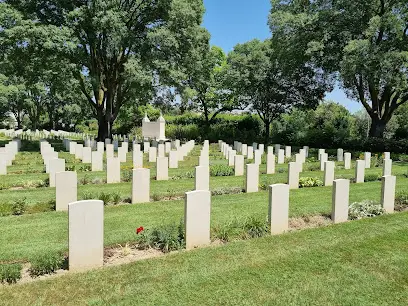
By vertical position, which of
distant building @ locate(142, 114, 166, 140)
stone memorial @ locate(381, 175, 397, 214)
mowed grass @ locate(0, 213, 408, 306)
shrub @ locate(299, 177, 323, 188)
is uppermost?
distant building @ locate(142, 114, 166, 140)

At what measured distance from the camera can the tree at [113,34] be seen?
18594 mm

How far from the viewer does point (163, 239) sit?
18.0ft

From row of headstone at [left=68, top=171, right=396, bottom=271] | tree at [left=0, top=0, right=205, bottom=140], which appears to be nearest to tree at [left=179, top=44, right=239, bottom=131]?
tree at [left=0, top=0, right=205, bottom=140]

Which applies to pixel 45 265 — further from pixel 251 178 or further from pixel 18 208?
pixel 251 178

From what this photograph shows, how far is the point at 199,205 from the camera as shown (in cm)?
550

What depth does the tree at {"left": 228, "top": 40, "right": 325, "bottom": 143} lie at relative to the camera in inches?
1264

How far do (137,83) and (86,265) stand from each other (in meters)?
17.7

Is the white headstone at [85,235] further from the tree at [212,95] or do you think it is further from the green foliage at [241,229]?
the tree at [212,95]

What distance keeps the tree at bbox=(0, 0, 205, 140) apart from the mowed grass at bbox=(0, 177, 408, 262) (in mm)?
13354

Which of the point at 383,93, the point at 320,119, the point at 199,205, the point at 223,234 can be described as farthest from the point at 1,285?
the point at 320,119

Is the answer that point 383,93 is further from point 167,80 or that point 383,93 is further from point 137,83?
point 137,83

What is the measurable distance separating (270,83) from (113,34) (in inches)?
672

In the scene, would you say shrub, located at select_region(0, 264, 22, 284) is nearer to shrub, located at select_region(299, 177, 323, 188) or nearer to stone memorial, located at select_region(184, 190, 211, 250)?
stone memorial, located at select_region(184, 190, 211, 250)

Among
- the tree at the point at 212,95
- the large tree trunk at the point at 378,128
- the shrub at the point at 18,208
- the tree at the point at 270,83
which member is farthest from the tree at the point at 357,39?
the shrub at the point at 18,208
